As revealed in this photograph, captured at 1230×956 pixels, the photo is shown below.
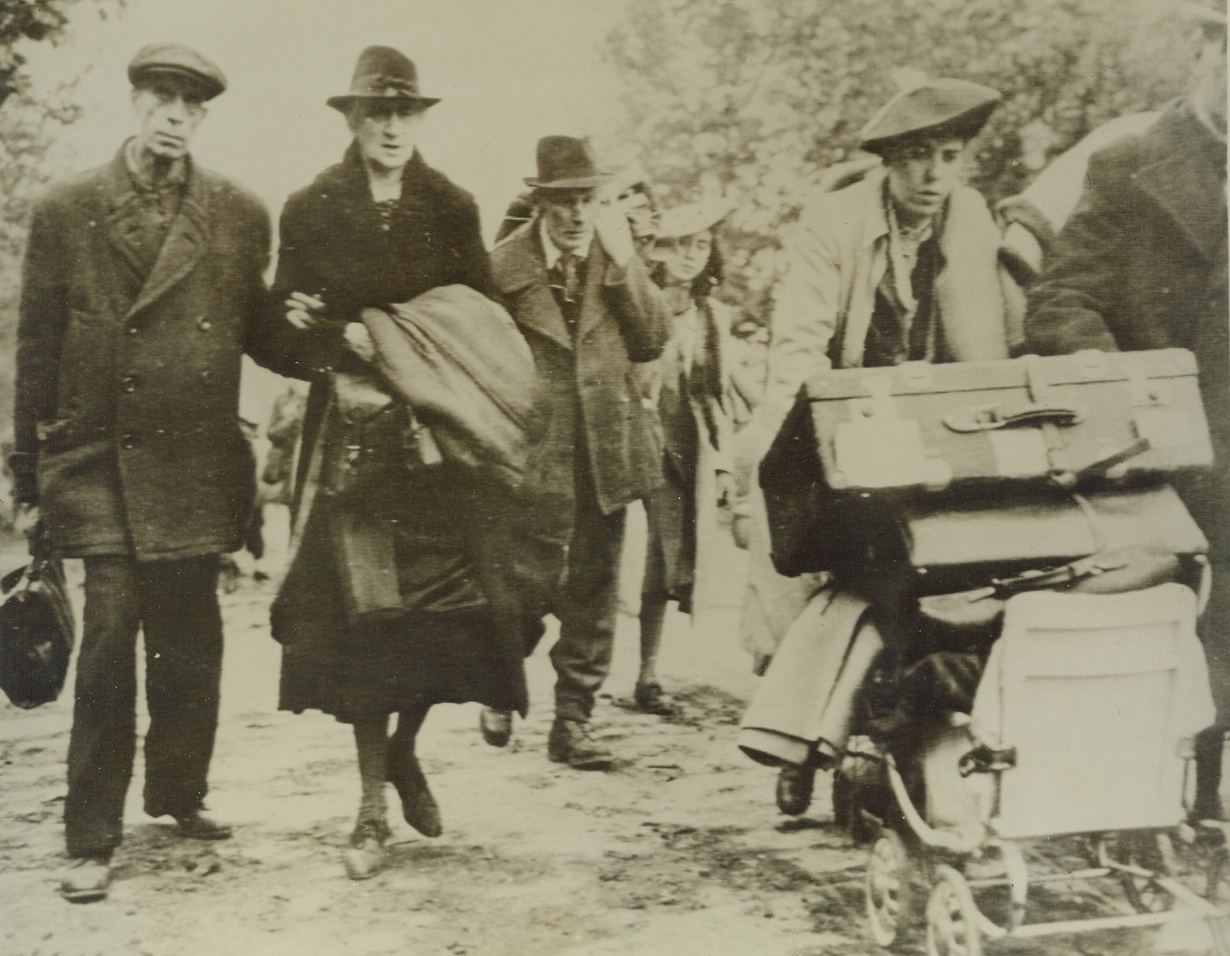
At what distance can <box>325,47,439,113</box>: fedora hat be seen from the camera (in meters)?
3.73

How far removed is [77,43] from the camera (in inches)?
150

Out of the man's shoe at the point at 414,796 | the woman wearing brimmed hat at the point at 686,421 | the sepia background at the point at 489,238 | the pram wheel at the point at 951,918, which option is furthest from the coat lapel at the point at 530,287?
the pram wheel at the point at 951,918

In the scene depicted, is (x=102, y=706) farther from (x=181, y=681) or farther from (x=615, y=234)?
(x=615, y=234)

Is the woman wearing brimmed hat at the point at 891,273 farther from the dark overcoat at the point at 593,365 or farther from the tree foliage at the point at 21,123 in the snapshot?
the tree foliage at the point at 21,123

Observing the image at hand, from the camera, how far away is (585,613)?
380cm

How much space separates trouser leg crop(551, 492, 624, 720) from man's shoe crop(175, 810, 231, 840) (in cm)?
105

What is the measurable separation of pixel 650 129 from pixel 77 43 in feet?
5.89

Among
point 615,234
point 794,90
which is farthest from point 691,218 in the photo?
point 794,90

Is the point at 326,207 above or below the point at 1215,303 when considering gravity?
above

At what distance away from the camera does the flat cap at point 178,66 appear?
373 cm

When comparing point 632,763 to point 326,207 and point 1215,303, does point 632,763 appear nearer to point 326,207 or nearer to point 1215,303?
point 326,207

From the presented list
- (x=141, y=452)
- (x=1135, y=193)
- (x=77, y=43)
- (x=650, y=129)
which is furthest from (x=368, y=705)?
(x=1135, y=193)

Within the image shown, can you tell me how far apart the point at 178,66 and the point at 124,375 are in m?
0.96

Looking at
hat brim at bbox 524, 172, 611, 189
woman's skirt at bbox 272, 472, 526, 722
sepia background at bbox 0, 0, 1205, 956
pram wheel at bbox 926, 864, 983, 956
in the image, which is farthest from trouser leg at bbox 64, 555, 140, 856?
pram wheel at bbox 926, 864, 983, 956
